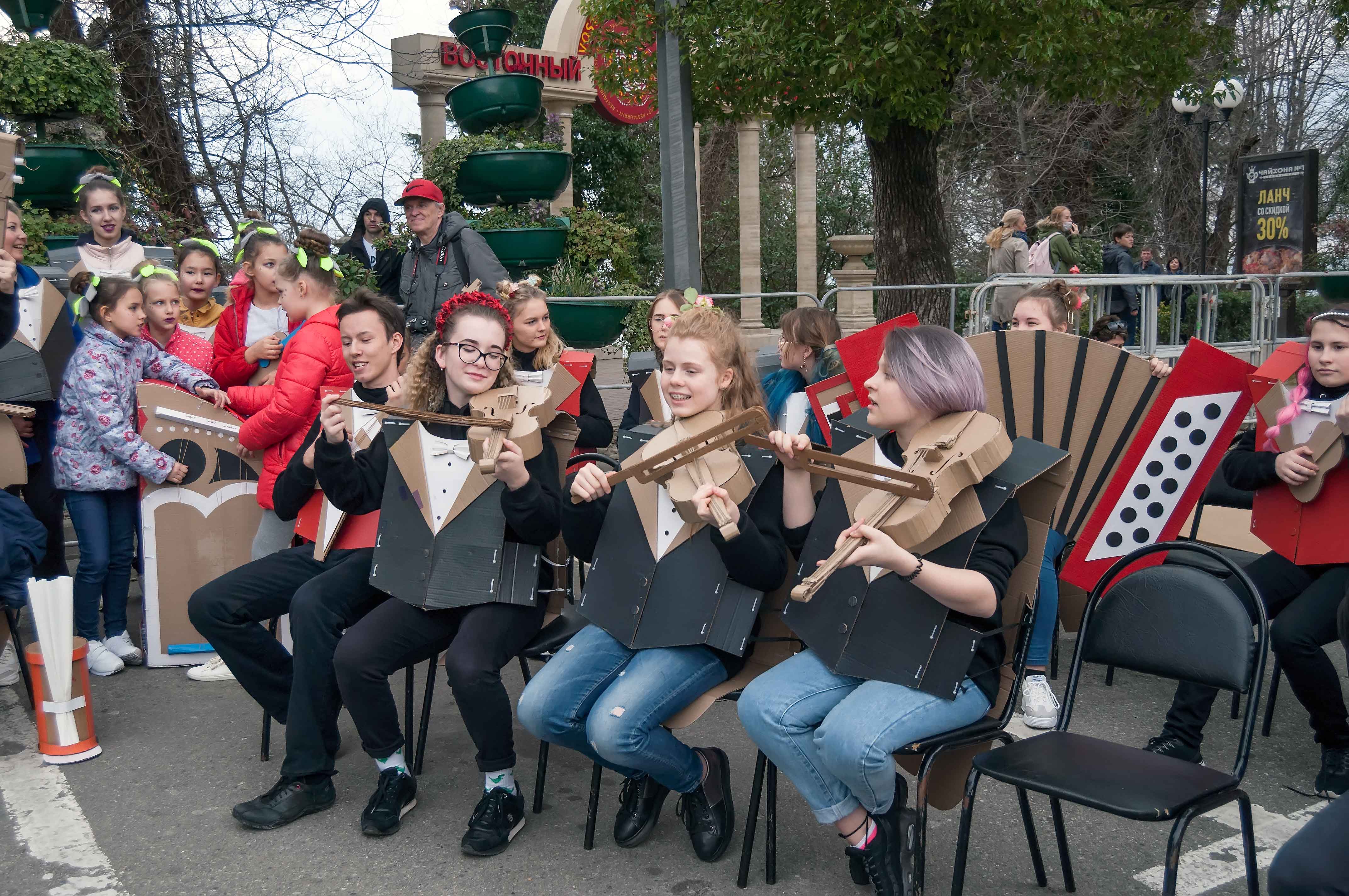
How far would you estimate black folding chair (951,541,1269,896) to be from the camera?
7.77 ft

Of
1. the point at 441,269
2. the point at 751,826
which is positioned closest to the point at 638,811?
the point at 751,826

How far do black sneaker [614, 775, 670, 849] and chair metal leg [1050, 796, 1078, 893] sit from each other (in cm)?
105

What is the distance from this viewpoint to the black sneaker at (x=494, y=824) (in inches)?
124

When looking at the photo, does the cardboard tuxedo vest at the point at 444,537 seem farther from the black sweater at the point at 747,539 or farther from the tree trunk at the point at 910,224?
the tree trunk at the point at 910,224

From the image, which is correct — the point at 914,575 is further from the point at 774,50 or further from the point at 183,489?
the point at 774,50

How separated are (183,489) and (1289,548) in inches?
166

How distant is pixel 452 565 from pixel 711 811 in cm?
103

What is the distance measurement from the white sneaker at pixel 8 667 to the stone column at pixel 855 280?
539 inches

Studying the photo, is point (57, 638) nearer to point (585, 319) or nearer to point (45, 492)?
point (45, 492)

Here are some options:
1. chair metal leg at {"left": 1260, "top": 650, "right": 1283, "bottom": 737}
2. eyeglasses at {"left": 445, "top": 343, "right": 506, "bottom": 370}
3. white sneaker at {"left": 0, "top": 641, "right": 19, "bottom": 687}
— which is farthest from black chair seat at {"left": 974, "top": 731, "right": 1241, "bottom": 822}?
white sneaker at {"left": 0, "top": 641, "right": 19, "bottom": 687}

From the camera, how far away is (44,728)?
12.8 ft

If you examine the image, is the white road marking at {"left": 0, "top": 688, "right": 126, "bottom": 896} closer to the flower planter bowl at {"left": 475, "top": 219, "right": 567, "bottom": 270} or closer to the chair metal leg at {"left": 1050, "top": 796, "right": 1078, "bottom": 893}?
the chair metal leg at {"left": 1050, "top": 796, "right": 1078, "bottom": 893}

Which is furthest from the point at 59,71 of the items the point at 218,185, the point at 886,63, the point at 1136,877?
the point at 1136,877

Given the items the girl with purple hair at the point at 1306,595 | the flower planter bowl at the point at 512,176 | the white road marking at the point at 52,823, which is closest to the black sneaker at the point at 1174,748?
the girl with purple hair at the point at 1306,595
